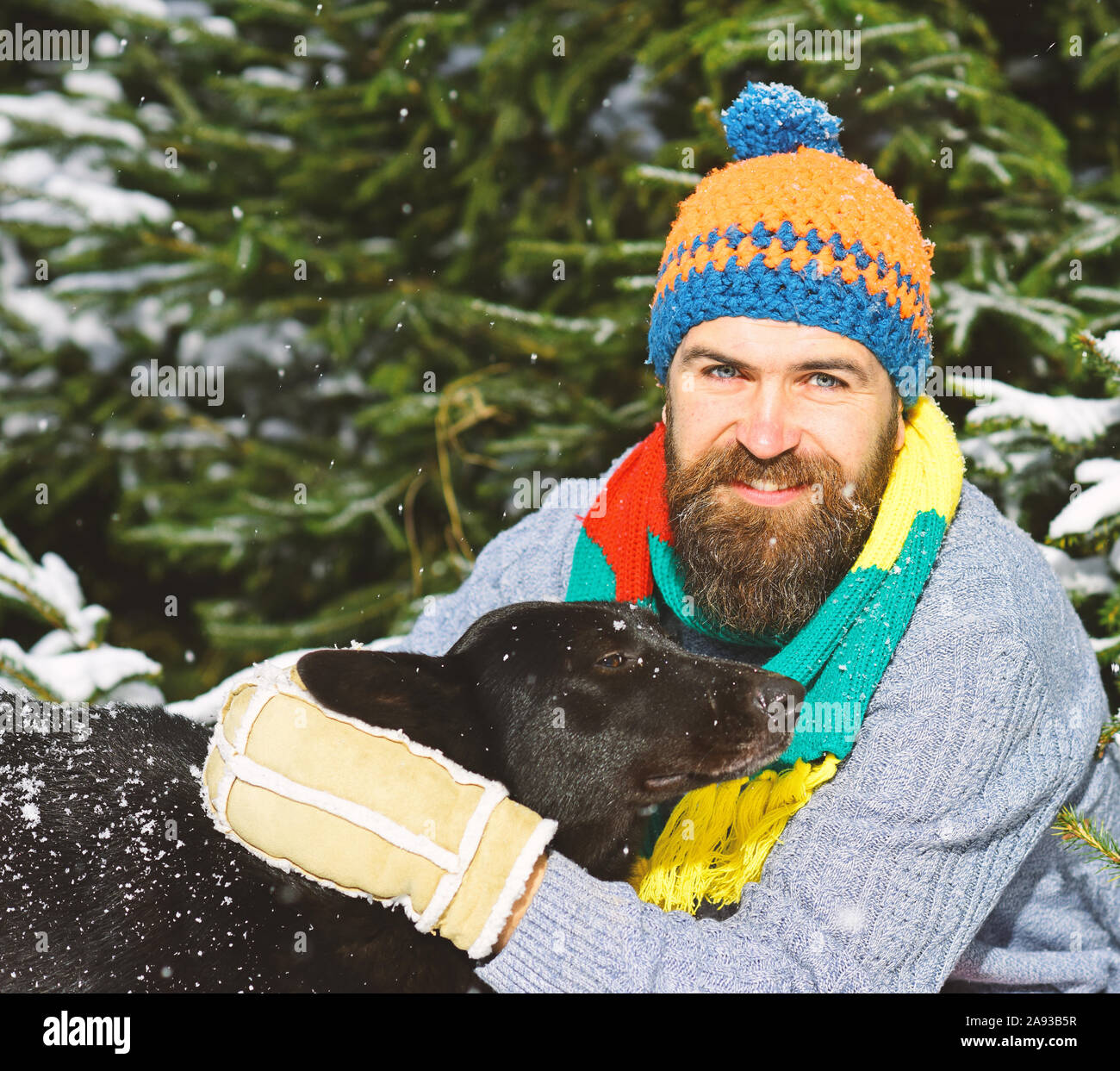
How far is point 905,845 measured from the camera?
158cm

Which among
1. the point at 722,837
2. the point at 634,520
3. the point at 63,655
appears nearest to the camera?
the point at 722,837

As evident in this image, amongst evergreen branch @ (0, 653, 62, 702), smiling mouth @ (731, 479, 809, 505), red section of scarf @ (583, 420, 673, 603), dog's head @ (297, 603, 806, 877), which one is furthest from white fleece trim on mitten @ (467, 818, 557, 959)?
evergreen branch @ (0, 653, 62, 702)

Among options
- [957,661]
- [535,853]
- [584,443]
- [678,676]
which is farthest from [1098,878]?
[584,443]

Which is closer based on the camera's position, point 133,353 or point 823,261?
point 823,261

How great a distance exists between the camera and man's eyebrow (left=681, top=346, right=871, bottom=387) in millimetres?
1944

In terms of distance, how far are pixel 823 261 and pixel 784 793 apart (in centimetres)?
105

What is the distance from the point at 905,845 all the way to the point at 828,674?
351 millimetres

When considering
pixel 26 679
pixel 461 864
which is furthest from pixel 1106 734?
pixel 26 679

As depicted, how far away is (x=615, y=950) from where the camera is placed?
1563 millimetres

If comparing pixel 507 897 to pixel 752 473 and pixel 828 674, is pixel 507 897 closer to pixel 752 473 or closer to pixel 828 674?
pixel 828 674

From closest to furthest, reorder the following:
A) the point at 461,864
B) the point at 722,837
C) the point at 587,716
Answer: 1. the point at 461,864
2. the point at 587,716
3. the point at 722,837

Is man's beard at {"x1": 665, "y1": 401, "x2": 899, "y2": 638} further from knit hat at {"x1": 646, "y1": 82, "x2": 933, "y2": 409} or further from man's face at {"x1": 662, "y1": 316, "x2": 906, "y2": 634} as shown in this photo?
knit hat at {"x1": 646, "y1": 82, "x2": 933, "y2": 409}

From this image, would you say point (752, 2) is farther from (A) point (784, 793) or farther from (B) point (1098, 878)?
(B) point (1098, 878)

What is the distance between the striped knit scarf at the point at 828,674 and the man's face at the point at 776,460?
92 mm
